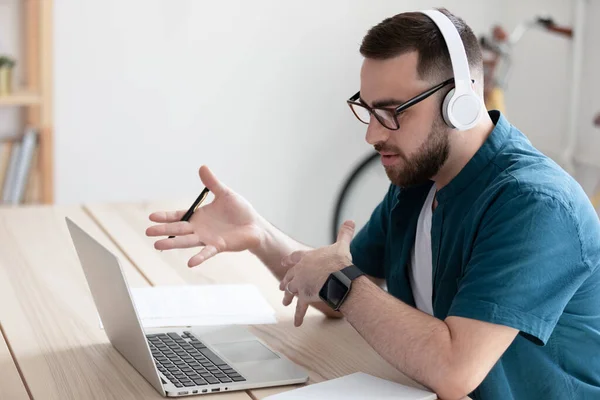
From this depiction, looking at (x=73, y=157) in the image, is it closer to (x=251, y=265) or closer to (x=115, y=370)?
(x=251, y=265)

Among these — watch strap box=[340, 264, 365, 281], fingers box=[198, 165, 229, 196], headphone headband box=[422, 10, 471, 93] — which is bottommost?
watch strap box=[340, 264, 365, 281]

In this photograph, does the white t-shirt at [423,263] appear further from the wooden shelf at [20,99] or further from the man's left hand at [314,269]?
the wooden shelf at [20,99]

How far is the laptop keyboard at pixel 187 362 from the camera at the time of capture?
141 cm

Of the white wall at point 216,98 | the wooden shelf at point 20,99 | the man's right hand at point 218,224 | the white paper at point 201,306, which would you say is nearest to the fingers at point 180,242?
the man's right hand at point 218,224

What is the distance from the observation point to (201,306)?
1786mm

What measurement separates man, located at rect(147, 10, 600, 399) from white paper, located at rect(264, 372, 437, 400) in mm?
34

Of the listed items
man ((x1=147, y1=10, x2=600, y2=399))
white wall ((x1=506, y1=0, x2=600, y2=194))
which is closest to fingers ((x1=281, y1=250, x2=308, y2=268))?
man ((x1=147, y1=10, x2=600, y2=399))

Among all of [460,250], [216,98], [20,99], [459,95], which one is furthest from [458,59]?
[216,98]

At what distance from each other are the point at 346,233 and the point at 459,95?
0.31 metres

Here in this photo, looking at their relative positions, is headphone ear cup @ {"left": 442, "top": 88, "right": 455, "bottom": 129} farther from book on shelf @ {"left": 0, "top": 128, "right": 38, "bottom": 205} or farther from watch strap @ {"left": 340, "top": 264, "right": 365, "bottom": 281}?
book on shelf @ {"left": 0, "top": 128, "right": 38, "bottom": 205}

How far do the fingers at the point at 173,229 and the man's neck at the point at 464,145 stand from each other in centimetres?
48

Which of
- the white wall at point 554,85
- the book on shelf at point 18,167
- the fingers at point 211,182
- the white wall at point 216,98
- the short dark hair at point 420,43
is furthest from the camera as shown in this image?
the white wall at point 554,85

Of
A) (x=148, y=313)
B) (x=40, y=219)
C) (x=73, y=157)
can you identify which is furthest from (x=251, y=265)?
(x=73, y=157)

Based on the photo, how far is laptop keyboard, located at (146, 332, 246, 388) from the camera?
141 cm
